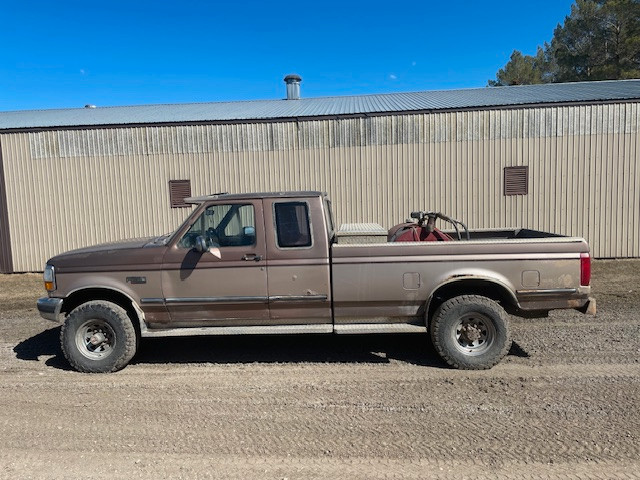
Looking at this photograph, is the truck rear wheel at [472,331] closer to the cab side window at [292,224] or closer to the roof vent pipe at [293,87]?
the cab side window at [292,224]

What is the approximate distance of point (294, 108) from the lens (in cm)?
1391

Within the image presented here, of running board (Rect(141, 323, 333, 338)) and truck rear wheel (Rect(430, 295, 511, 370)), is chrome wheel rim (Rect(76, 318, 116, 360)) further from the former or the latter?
truck rear wheel (Rect(430, 295, 511, 370))

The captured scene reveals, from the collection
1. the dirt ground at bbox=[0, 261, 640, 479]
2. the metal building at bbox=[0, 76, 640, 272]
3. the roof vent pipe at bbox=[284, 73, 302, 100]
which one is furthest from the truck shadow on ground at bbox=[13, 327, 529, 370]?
the roof vent pipe at bbox=[284, 73, 302, 100]

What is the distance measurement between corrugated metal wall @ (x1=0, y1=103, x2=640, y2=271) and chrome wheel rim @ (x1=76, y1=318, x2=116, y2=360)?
23.4ft

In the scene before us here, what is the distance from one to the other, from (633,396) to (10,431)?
5.23 meters

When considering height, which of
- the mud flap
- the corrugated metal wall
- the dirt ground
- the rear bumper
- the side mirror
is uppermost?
the corrugated metal wall

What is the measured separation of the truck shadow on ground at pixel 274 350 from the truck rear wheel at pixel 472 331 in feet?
0.95

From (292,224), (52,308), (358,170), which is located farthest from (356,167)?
(52,308)

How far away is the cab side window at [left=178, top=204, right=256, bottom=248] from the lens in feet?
16.6

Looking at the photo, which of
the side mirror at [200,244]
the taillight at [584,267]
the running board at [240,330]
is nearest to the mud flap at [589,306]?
the taillight at [584,267]

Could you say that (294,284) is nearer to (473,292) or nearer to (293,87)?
(473,292)

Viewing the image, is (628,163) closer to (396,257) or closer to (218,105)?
(396,257)

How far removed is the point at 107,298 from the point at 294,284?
6.85ft

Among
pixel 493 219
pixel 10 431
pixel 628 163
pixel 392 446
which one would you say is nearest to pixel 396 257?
pixel 392 446
